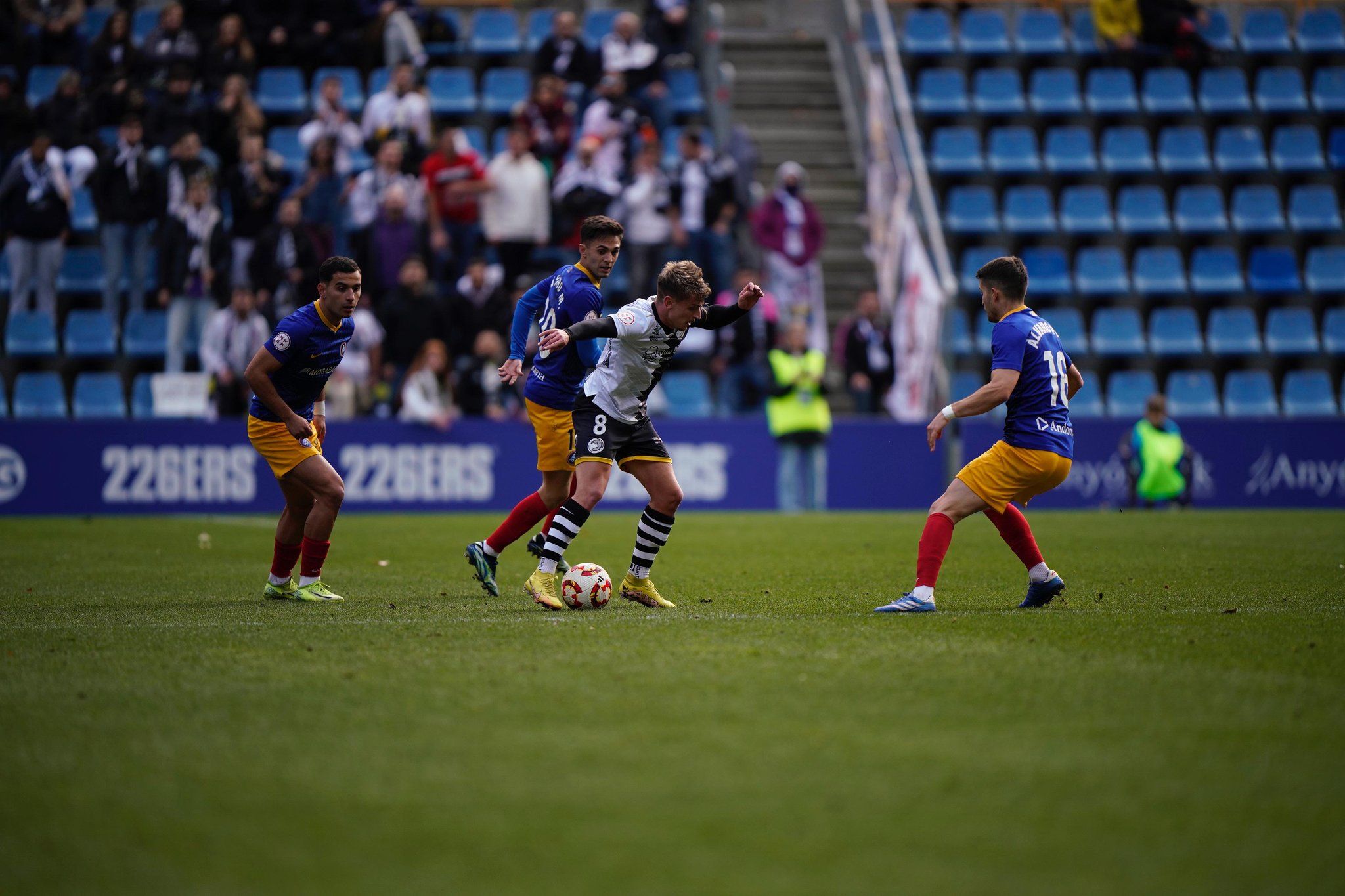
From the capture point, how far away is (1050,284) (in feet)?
68.7

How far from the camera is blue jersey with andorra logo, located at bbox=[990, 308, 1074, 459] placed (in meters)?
7.89

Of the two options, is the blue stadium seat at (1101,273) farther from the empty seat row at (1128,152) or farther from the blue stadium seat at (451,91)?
the blue stadium seat at (451,91)

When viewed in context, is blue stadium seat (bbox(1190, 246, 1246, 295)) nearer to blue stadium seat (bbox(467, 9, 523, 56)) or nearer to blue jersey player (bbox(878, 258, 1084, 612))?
blue stadium seat (bbox(467, 9, 523, 56))

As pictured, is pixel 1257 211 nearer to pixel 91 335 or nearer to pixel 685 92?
pixel 685 92

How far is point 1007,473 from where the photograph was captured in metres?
7.82

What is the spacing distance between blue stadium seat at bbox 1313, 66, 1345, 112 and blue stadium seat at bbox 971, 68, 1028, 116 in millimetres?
4713

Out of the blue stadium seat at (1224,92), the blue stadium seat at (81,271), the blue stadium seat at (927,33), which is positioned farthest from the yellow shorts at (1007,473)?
the blue stadium seat at (1224,92)

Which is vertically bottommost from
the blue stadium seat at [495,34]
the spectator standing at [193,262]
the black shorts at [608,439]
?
the black shorts at [608,439]

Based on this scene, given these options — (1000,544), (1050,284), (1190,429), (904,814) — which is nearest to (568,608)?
(904,814)

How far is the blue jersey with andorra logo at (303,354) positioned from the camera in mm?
8375

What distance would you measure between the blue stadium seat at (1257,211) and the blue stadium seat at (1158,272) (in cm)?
115

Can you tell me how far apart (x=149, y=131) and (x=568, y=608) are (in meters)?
13.8

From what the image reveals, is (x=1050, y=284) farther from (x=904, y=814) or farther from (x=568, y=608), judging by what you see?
(x=904, y=814)

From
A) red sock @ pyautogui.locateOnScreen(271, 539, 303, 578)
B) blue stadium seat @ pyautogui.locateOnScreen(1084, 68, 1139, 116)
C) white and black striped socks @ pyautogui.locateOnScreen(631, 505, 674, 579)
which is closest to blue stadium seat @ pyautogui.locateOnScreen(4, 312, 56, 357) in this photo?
red sock @ pyautogui.locateOnScreen(271, 539, 303, 578)
